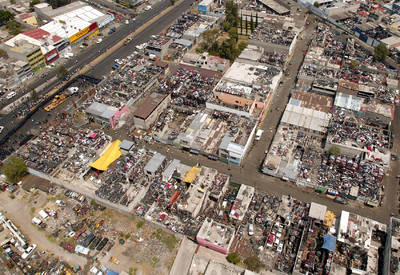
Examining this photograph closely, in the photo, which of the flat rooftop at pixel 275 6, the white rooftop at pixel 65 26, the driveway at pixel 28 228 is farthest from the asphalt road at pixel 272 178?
the white rooftop at pixel 65 26

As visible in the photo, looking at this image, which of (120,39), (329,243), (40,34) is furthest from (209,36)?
(329,243)

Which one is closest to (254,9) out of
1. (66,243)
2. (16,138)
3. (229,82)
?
(229,82)

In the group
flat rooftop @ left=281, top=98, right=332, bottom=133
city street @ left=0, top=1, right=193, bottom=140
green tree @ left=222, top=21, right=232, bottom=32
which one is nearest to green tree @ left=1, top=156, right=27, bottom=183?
city street @ left=0, top=1, right=193, bottom=140

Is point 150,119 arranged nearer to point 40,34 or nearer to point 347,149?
point 347,149

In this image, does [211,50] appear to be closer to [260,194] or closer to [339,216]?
[260,194]

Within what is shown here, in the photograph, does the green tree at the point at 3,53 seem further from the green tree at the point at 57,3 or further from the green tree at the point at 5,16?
the green tree at the point at 57,3
